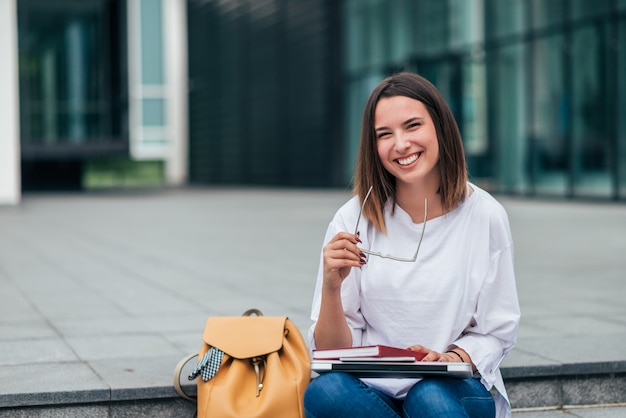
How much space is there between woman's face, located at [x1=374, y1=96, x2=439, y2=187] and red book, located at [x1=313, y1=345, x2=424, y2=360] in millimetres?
541

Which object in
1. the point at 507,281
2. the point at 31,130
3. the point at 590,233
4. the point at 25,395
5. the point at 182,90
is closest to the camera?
the point at 507,281

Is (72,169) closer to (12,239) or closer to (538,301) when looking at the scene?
(12,239)

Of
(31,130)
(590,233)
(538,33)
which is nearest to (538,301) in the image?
(590,233)

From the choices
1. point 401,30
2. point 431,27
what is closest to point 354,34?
point 401,30

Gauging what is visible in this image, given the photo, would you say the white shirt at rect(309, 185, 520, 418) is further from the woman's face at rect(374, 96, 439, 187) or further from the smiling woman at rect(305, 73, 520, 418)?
the woman's face at rect(374, 96, 439, 187)

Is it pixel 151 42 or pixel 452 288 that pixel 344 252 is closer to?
pixel 452 288

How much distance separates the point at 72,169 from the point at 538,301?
26.0 m

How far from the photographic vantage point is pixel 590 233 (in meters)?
11.7

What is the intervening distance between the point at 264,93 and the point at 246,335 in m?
28.0

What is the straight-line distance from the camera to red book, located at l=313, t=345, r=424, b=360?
289 cm

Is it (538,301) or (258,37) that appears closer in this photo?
(538,301)

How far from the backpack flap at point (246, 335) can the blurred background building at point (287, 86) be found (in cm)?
1525

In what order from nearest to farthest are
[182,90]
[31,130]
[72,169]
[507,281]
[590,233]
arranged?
[507,281] → [590,233] → [31,130] → [72,169] → [182,90]

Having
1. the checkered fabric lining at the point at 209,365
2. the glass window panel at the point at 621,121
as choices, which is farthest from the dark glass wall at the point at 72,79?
the checkered fabric lining at the point at 209,365
